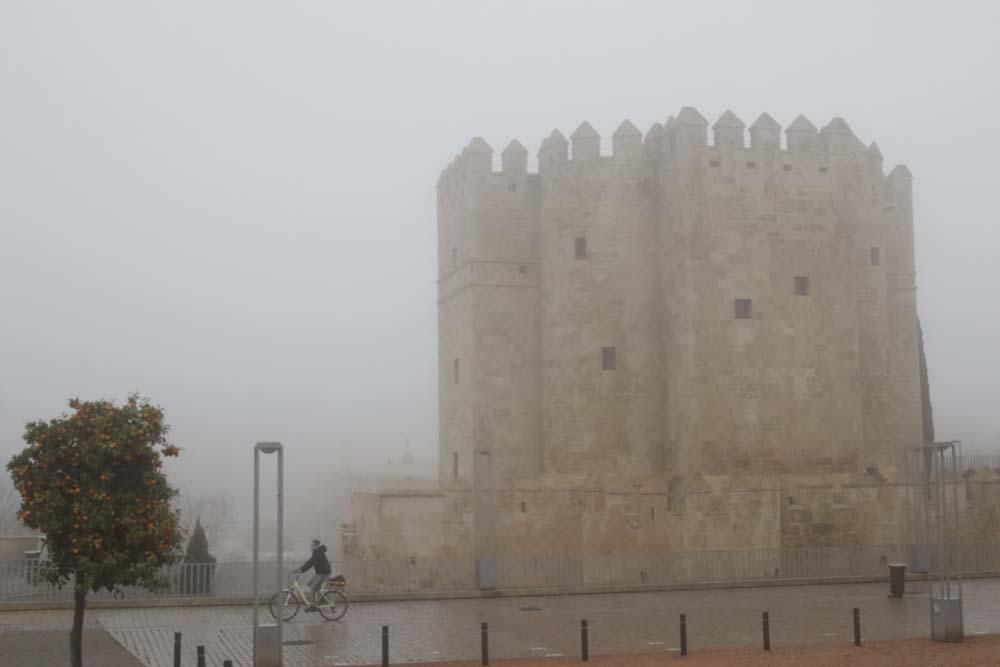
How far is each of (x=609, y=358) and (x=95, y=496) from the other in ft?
65.5

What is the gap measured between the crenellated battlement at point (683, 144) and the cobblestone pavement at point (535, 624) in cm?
1259

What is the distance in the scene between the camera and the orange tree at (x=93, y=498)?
13992 mm

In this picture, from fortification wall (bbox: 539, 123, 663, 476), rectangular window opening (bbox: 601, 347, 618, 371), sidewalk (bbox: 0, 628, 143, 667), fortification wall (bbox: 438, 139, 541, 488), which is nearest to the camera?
sidewalk (bbox: 0, 628, 143, 667)

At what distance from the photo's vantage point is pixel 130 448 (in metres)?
14.4

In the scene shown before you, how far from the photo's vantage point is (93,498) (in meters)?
14.1

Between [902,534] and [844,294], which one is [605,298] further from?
[902,534]

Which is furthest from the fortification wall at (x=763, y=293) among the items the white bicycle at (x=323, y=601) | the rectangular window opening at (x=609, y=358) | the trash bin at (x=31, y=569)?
the trash bin at (x=31, y=569)

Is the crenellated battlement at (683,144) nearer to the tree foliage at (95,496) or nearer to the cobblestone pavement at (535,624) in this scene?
the cobblestone pavement at (535,624)

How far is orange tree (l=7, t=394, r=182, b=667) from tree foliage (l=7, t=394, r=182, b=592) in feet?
0.04

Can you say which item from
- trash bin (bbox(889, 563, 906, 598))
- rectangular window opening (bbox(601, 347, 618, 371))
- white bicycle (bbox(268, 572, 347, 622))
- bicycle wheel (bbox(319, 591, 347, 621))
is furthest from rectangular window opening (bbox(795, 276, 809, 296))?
bicycle wheel (bbox(319, 591, 347, 621))

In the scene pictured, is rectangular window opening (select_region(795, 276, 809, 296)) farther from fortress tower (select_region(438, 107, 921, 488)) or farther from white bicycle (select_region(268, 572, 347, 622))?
white bicycle (select_region(268, 572, 347, 622))

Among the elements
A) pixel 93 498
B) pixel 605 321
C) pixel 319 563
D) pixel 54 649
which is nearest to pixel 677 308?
pixel 605 321

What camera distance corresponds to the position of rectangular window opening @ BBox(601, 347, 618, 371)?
3234cm

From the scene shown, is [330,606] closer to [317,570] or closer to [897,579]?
[317,570]
